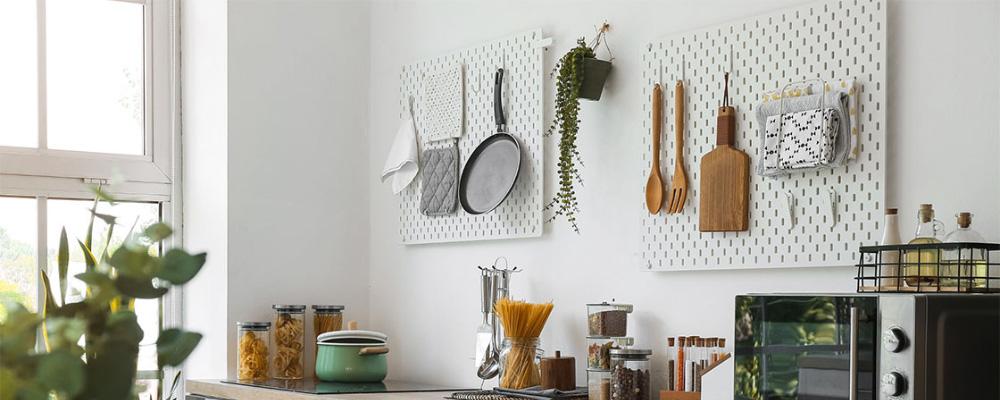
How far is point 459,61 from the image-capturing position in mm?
3680

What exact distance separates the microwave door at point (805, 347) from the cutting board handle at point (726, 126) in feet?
2.21

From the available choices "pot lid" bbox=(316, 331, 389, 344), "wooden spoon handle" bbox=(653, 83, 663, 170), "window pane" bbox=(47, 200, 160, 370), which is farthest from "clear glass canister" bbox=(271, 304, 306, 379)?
"wooden spoon handle" bbox=(653, 83, 663, 170)

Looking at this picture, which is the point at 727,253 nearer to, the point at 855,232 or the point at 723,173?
the point at 723,173

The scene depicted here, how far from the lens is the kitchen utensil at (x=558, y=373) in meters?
2.99

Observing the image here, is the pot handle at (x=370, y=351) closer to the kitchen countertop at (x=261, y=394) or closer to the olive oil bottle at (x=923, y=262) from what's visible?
the kitchen countertop at (x=261, y=394)

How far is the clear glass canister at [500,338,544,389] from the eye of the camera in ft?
9.98

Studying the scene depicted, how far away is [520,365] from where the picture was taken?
3053mm

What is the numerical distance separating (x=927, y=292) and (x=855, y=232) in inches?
18.0

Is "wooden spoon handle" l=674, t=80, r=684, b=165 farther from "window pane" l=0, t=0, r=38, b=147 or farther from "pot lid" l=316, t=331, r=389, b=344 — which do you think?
"window pane" l=0, t=0, r=38, b=147

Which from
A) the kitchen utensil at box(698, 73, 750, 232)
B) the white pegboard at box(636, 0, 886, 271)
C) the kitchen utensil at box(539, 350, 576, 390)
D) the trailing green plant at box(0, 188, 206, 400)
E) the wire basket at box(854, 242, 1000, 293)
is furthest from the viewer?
the kitchen utensil at box(539, 350, 576, 390)

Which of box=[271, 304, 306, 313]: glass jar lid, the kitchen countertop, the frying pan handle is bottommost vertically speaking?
the kitchen countertop

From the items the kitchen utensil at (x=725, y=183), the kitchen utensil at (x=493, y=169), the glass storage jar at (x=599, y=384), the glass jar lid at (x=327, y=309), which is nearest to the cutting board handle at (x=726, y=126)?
the kitchen utensil at (x=725, y=183)

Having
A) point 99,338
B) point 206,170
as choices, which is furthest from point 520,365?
point 99,338

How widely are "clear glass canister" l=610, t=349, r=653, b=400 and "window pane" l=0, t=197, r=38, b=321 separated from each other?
204cm
